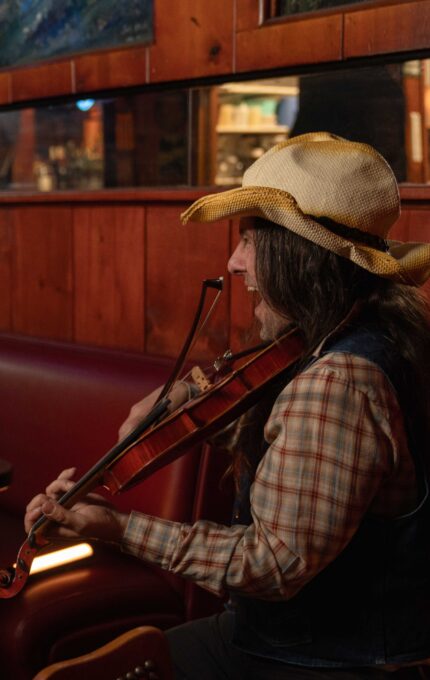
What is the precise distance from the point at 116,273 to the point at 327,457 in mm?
1644

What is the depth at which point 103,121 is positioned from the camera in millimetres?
2771

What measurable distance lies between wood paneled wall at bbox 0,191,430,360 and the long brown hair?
0.88m

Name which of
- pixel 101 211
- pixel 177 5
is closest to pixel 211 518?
pixel 101 211

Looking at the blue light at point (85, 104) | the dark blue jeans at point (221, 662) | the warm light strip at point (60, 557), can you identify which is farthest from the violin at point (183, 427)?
the blue light at point (85, 104)

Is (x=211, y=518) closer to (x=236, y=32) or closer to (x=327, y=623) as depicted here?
(x=327, y=623)

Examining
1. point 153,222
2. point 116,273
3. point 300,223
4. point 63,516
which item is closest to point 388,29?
point 153,222

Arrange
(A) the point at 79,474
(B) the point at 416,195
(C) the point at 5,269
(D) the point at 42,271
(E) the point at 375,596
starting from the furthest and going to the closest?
(C) the point at 5,269, (D) the point at 42,271, (A) the point at 79,474, (B) the point at 416,195, (E) the point at 375,596

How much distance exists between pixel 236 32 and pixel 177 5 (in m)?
0.25

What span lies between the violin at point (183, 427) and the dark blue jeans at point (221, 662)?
33 cm

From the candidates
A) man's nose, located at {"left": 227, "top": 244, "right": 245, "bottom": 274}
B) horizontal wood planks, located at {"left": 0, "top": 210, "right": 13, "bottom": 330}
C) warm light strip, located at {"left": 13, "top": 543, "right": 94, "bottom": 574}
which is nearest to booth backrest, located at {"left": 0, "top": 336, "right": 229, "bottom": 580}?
warm light strip, located at {"left": 13, "top": 543, "right": 94, "bottom": 574}

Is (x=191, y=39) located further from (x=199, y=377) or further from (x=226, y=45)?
(x=199, y=377)

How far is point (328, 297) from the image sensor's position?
134 cm

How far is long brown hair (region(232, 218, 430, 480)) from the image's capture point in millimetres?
1321

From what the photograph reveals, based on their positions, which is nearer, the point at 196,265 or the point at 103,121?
the point at 196,265
